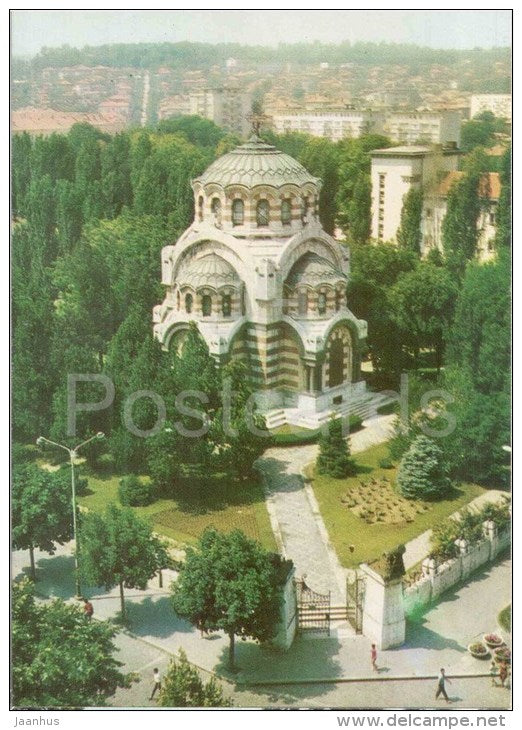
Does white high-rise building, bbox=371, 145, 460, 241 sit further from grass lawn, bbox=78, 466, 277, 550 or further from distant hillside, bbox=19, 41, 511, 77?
grass lawn, bbox=78, 466, 277, 550

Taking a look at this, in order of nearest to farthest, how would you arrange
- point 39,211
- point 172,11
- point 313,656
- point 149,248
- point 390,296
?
point 313,656 → point 172,11 → point 39,211 → point 390,296 → point 149,248

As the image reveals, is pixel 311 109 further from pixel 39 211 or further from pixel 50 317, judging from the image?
pixel 50 317

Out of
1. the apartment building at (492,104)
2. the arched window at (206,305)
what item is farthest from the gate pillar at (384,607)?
the apartment building at (492,104)

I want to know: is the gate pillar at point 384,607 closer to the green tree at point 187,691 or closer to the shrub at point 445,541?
the shrub at point 445,541

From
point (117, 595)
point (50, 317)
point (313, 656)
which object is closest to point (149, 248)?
point (50, 317)

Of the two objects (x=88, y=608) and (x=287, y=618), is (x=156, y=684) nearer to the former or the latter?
(x=88, y=608)

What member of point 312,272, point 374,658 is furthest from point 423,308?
point 374,658
